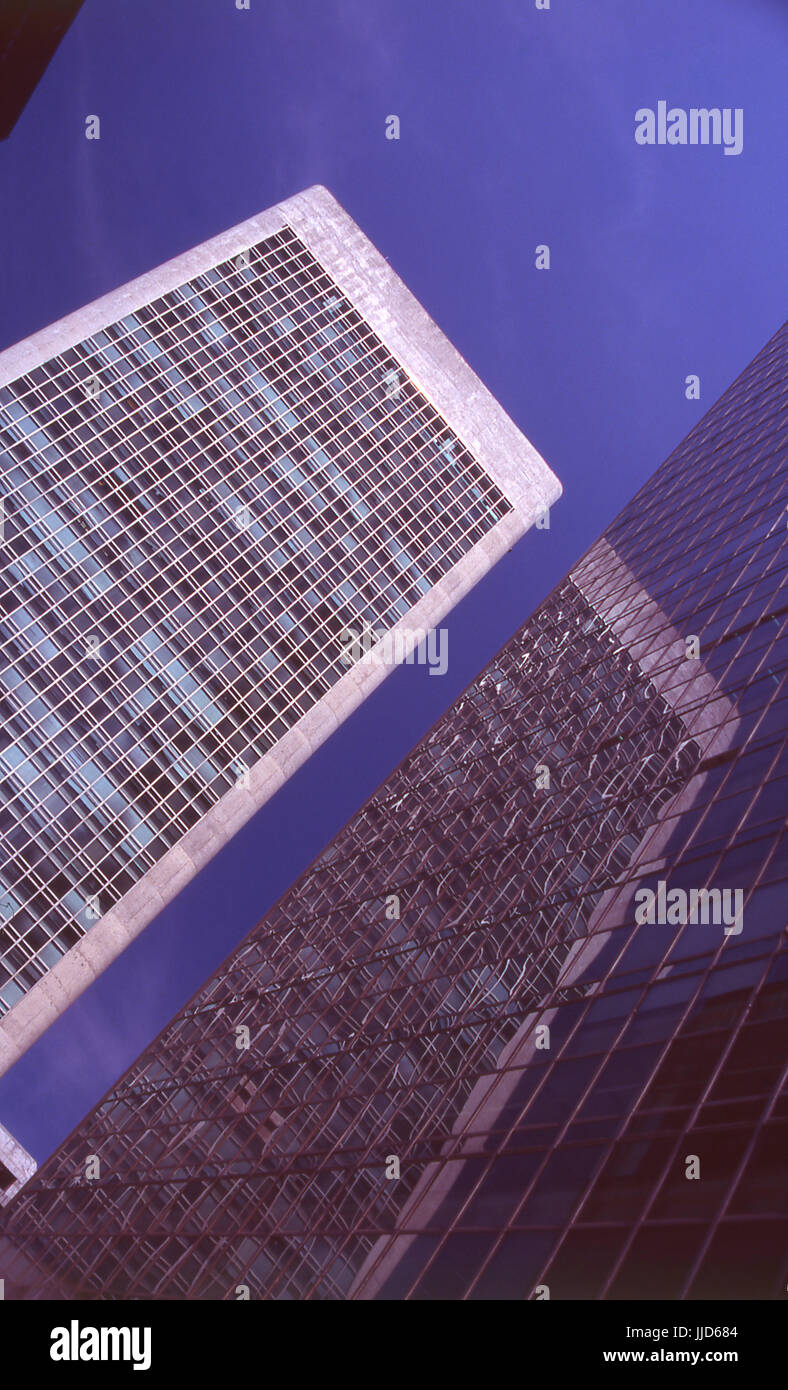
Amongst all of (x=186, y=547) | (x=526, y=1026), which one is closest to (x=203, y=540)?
(x=186, y=547)

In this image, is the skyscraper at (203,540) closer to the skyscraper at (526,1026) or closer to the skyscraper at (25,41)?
the skyscraper at (526,1026)

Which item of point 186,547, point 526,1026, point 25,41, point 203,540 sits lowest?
point 526,1026

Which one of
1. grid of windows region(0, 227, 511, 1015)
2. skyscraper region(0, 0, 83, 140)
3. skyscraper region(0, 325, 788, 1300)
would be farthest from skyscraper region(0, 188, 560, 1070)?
skyscraper region(0, 0, 83, 140)

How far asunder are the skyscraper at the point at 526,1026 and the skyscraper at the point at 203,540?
26.4 ft

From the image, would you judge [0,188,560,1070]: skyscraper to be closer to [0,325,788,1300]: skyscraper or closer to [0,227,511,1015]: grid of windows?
[0,227,511,1015]: grid of windows

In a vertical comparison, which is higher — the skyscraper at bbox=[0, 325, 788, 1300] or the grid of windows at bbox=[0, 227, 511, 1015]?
the grid of windows at bbox=[0, 227, 511, 1015]

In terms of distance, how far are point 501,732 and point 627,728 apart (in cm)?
1076

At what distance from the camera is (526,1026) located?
28578 mm

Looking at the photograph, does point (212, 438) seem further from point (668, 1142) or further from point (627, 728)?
point (668, 1142)

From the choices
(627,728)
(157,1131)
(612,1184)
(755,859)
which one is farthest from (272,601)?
(612,1184)

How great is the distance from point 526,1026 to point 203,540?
138 feet

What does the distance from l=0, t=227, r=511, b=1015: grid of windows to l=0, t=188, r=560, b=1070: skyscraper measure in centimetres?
14

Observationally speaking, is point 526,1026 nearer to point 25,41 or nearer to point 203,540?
point 25,41

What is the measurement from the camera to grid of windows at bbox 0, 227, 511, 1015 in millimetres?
51250
